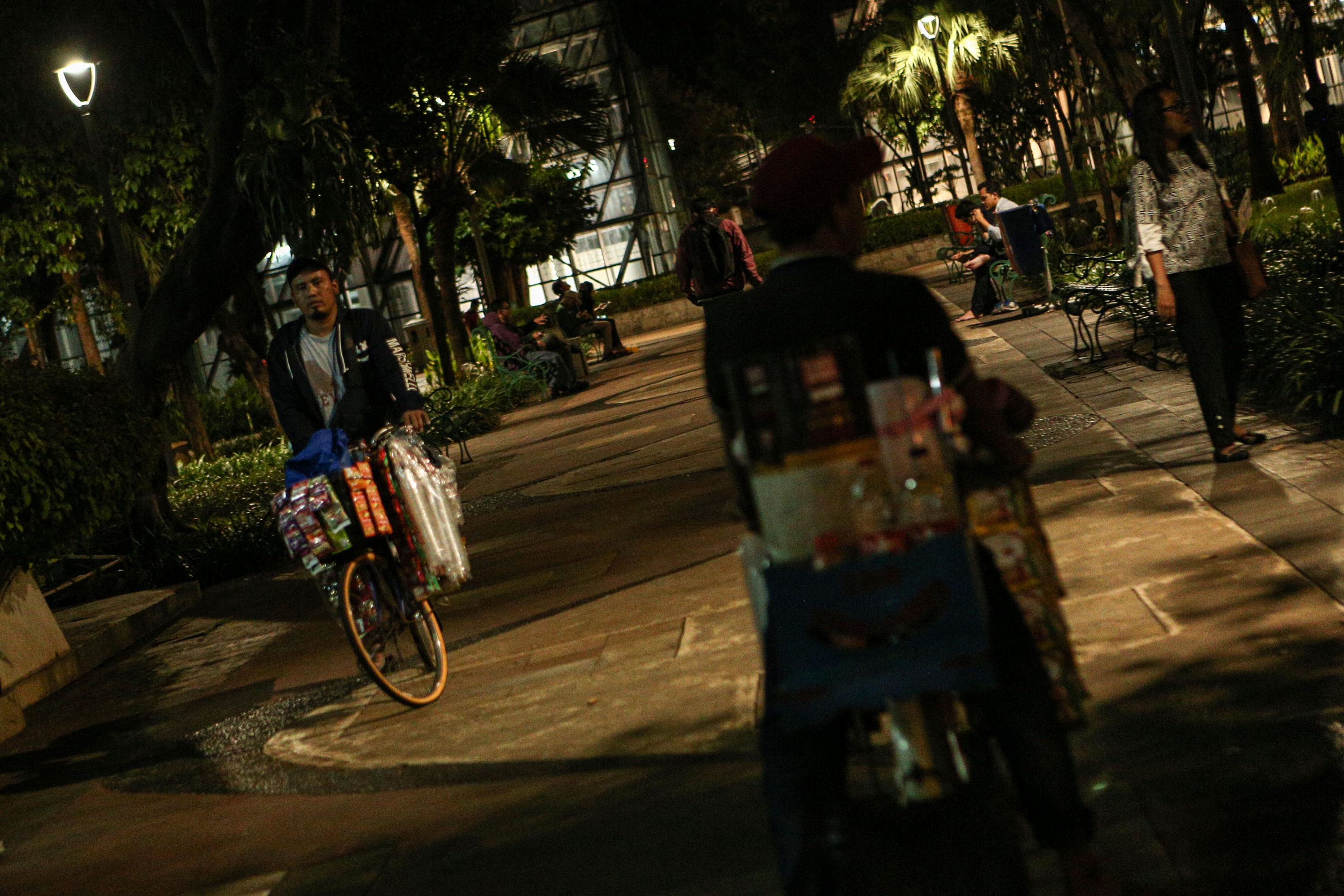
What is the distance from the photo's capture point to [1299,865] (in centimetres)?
316

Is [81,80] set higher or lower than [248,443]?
higher

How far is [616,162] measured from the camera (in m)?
44.8

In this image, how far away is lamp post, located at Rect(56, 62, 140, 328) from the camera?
15.1 m

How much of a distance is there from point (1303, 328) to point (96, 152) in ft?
40.8

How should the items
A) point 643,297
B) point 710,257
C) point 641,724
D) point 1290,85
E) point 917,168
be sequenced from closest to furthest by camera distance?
1. point 641,724
2. point 710,257
3. point 1290,85
4. point 643,297
5. point 917,168

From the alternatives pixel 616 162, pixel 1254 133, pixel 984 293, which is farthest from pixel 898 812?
pixel 616 162

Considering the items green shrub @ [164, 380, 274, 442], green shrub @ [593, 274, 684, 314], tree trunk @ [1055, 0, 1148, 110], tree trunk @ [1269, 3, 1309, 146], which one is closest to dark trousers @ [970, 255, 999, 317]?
tree trunk @ [1055, 0, 1148, 110]

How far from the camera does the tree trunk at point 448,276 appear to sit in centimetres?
2594

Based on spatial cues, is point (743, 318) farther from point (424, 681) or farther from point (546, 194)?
point (546, 194)

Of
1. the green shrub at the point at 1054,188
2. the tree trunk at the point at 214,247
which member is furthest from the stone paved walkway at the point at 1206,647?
the green shrub at the point at 1054,188

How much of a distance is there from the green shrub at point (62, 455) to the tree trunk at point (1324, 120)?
7.55 meters

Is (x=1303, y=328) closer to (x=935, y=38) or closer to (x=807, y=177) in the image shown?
(x=807, y=177)

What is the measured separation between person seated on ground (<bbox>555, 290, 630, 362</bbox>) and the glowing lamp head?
10735mm

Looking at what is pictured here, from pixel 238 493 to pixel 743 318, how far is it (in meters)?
14.5
